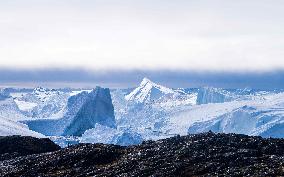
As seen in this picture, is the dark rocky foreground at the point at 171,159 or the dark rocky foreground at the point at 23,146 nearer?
the dark rocky foreground at the point at 171,159

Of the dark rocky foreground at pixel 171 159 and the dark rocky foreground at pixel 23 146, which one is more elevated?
the dark rocky foreground at pixel 171 159

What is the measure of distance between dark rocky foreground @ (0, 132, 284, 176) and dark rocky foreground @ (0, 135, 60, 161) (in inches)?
488

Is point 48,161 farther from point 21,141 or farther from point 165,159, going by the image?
point 21,141

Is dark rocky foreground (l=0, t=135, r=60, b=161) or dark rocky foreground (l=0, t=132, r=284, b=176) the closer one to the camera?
dark rocky foreground (l=0, t=132, r=284, b=176)

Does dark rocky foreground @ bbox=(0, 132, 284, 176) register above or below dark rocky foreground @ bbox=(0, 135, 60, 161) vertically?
above

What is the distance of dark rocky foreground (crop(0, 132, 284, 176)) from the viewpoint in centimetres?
4344

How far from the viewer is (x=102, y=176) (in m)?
45.2

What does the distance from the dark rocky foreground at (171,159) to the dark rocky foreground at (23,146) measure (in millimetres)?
12408

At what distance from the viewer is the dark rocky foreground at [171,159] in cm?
4344

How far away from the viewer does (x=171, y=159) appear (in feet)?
156

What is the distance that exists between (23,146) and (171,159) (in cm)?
2951

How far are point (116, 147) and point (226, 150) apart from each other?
13.4 meters

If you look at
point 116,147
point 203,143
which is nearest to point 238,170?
point 203,143

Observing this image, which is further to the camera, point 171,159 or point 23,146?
point 23,146
